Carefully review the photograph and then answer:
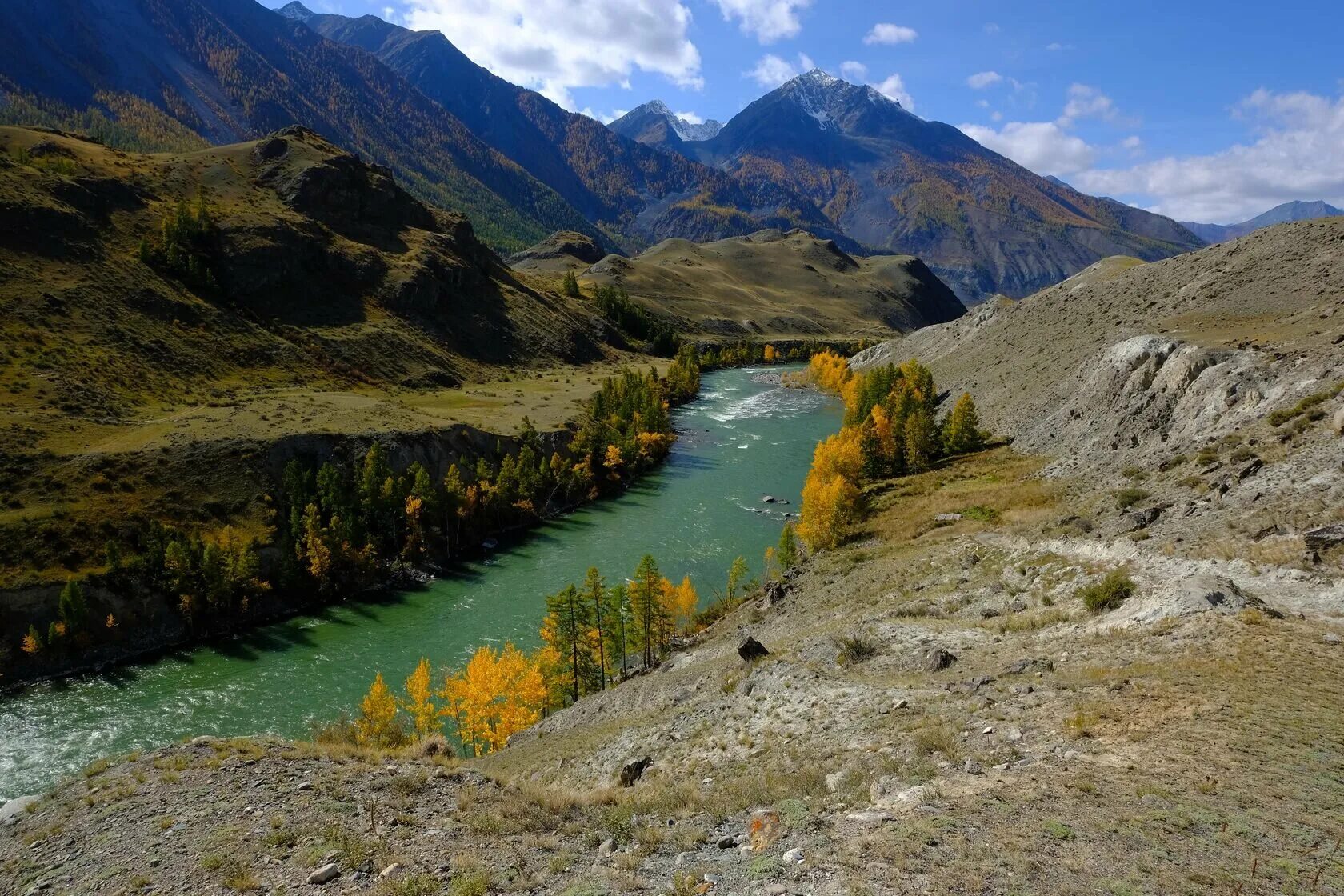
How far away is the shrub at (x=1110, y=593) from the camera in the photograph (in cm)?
2683

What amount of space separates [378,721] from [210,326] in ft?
333

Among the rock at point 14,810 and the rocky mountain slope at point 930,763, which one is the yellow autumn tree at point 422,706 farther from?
the rock at point 14,810

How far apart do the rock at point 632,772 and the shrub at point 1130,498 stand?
33755mm

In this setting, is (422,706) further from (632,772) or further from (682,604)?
(632,772)

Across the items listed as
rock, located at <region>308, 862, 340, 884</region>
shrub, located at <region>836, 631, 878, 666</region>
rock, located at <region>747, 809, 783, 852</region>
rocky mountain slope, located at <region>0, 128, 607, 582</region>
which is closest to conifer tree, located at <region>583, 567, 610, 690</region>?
shrub, located at <region>836, 631, 878, 666</region>

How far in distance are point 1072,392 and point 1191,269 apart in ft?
119

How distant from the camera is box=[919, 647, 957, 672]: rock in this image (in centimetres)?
2614

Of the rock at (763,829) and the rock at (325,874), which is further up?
the rock at (763,829)

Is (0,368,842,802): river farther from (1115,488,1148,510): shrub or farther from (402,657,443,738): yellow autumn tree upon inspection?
(1115,488,1148,510): shrub

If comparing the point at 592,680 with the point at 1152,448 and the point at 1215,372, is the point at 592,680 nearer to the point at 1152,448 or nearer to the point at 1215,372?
the point at 1152,448

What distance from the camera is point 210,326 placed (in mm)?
115875

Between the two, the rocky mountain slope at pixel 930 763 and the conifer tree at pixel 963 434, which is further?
the conifer tree at pixel 963 434

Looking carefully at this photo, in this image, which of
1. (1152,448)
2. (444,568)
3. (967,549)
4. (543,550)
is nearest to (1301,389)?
(1152,448)

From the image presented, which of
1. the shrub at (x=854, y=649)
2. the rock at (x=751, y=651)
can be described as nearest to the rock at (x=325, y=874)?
the shrub at (x=854, y=649)
